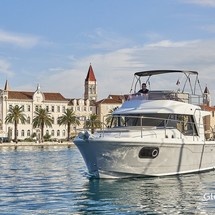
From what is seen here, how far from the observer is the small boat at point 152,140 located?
26.1m

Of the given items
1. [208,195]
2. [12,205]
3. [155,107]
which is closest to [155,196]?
[208,195]

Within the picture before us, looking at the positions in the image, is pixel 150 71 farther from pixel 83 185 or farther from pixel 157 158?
Result: pixel 83 185

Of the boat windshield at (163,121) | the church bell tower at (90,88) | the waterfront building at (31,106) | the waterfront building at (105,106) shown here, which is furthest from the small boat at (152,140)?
the church bell tower at (90,88)

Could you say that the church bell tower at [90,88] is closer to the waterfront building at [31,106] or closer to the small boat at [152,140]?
the waterfront building at [31,106]

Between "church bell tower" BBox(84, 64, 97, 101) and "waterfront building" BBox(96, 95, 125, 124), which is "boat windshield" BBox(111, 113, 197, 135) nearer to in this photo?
"waterfront building" BBox(96, 95, 125, 124)

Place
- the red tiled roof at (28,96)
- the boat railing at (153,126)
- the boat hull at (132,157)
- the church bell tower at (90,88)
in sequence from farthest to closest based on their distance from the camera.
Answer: the church bell tower at (90,88) < the red tiled roof at (28,96) < the boat railing at (153,126) < the boat hull at (132,157)

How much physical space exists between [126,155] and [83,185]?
2524mm

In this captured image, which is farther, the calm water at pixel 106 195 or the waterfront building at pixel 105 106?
the waterfront building at pixel 105 106

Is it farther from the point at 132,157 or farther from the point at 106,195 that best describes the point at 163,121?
the point at 106,195

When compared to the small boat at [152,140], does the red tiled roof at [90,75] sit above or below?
above

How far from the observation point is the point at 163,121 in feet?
95.0

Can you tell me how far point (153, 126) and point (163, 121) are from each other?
2.33 ft

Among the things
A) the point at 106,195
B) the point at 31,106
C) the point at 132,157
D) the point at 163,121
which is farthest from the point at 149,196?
the point at 31,106

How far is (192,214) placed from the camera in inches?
710
